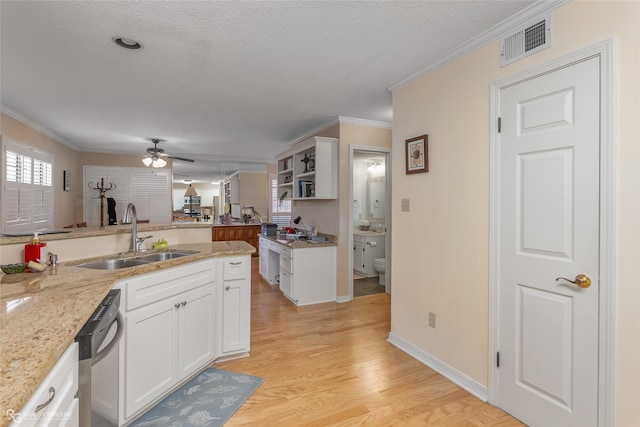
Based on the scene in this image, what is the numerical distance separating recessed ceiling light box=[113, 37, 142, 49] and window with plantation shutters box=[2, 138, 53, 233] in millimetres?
2704

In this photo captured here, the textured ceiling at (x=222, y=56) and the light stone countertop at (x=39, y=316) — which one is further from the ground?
the textured ceiling at (x=222, y=56)

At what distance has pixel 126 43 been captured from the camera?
2.16 m

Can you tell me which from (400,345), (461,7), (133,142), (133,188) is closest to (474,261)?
(400,345)

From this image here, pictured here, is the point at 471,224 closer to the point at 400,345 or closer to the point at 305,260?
the point at 400,345

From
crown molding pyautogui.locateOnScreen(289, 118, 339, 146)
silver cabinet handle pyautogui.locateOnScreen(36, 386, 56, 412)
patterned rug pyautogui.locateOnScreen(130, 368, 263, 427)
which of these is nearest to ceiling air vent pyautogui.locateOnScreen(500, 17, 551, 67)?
crown molding pyautogui.locateOnScreen(289, 118, 339, 146)

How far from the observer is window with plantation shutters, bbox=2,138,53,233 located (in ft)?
11.9

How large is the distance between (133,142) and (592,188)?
252 inches

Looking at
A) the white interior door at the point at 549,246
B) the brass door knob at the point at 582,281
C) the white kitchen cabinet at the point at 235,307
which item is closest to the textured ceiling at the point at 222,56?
the white interior door at the point at 549,246

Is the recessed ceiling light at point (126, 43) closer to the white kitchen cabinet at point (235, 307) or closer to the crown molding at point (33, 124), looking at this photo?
the white kitchen cabinet at point (235, 307)

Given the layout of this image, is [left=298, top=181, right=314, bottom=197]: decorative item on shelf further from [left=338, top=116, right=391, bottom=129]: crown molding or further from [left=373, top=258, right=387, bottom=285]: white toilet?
[left=373, top=258, right=387, bottom=285]: white toilet

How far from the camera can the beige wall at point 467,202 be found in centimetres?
137

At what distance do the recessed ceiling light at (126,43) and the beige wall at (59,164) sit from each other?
2.66m

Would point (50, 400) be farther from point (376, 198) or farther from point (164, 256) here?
point (376, 198)

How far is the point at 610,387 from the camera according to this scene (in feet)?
4.66
